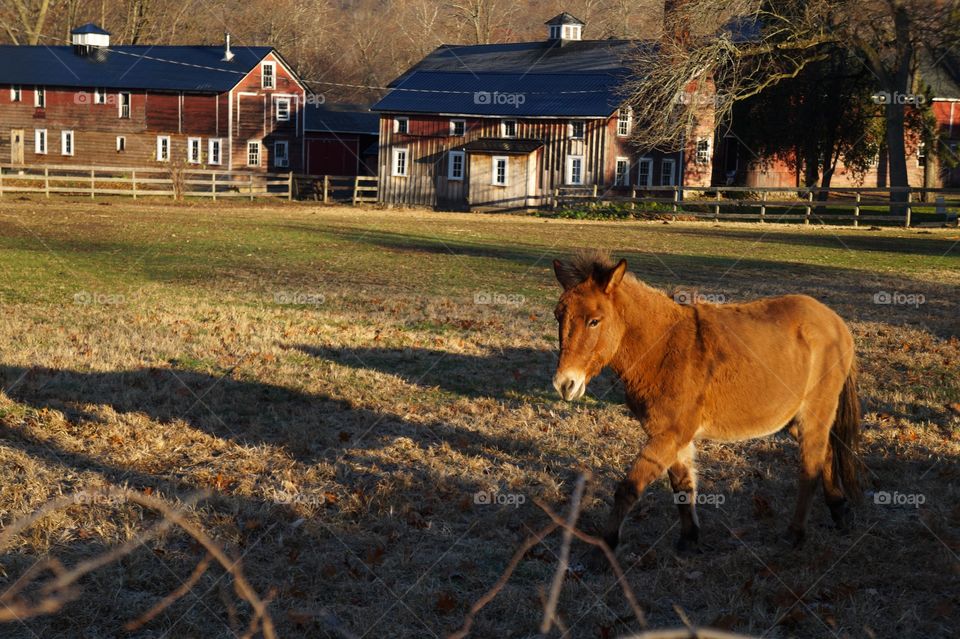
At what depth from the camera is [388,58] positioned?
368ft

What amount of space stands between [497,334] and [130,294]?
7246 millimetres

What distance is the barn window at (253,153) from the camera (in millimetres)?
60969

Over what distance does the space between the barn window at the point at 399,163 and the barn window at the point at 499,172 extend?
5842 mm

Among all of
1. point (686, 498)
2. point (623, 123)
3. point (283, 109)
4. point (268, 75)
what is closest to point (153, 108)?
point (268, 75)

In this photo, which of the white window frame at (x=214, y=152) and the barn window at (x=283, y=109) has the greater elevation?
the barn window at (x=283, y=109)

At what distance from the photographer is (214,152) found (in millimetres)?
60438

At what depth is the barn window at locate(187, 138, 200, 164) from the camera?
60534mm

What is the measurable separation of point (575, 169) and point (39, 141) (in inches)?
1467

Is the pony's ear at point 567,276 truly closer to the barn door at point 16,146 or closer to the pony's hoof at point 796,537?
the pony's hoof at point 796,537

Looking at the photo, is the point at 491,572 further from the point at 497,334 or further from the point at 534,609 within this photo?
the point at 497,334

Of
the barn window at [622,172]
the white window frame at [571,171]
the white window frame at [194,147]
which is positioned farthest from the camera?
the white window frame at [194,147]

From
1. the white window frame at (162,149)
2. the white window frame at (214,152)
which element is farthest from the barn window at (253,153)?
the white window frame at (162,149)

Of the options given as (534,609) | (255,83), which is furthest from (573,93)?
(534,609)

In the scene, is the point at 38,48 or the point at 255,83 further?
the point at 38,48
